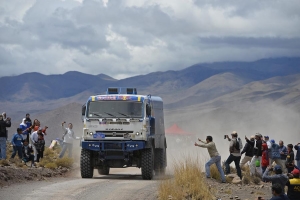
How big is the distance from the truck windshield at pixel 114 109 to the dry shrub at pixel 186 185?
3362mm

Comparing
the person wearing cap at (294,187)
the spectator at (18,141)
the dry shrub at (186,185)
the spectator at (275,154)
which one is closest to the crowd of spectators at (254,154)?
the spectator at (275,154)

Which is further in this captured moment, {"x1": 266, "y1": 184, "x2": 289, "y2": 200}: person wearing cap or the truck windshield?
the truck windshield

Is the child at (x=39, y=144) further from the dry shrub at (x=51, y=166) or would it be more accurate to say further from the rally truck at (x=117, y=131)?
the rally truck at (x=117, y=131)

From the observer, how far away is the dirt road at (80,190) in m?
19.8

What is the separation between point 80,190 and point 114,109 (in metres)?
5.52

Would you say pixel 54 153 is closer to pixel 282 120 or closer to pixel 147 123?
pixel 147 123

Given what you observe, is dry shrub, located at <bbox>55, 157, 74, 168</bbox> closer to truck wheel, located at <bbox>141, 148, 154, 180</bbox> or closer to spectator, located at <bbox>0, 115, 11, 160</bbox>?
spectator, located at <bbox>0, 115, 11, 160</bbox>

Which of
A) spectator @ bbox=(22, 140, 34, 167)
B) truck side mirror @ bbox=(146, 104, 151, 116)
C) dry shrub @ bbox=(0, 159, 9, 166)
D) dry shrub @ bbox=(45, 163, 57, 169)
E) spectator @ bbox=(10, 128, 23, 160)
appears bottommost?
dry shrub @ bbox=(45, 163, 57, 169)

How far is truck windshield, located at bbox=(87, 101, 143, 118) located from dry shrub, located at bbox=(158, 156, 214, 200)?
11.0ft

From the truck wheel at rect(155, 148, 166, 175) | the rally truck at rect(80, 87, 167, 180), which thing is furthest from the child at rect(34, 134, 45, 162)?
the truck wheel at rect(155, 148, 166, 175)

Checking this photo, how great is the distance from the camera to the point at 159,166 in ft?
97.5

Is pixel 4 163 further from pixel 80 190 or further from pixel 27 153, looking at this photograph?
pixel 80 190

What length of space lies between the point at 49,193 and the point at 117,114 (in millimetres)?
6322

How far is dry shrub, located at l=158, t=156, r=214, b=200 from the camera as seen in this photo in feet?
64.8
